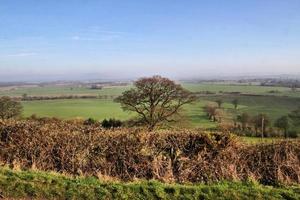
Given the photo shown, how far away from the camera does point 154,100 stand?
144 ft

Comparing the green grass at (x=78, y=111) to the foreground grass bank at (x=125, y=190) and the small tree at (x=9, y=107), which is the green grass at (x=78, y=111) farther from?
the foreground grass bank at (x=125, y=190)

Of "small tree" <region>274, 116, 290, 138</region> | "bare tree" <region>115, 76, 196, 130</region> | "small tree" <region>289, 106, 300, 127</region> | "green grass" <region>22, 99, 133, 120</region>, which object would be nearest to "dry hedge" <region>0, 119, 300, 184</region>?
Answer: "bare tree" <region>115, 76, 196, 130</region>

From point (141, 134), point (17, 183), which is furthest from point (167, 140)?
point (17, 183)

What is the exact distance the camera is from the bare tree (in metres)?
44.0

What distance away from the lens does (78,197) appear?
355 inches

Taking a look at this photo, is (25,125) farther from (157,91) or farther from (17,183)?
(157,91)

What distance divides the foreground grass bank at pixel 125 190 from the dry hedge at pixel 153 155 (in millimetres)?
737

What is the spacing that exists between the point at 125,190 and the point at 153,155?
199 cm

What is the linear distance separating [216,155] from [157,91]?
1307 inches

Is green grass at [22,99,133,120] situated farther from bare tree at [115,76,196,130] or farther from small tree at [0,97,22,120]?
bare tree at [115,76,196,130]

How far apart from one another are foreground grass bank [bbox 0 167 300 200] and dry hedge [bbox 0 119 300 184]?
2.42ft

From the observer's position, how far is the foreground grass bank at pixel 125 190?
9031 mm

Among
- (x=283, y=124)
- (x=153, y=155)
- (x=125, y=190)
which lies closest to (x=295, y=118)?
(x=283, y=124)

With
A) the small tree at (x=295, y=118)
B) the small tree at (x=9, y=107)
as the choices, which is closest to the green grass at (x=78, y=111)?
the small tree at (x=9, y=107)
